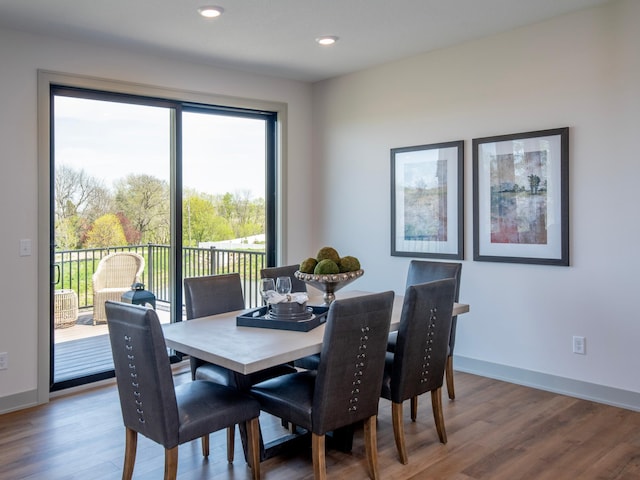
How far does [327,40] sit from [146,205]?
2.02m

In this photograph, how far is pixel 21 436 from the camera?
317cm

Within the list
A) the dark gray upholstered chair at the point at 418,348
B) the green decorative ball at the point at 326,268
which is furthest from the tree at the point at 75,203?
the dark gray upholstered chair at the point at 418,348

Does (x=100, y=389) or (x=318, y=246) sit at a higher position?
(x=318, y=246)

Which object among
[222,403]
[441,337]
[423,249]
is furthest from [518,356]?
[222,403]

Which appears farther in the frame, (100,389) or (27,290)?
(100,389)

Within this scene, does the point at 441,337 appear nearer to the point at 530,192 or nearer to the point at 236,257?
the point at 530,192

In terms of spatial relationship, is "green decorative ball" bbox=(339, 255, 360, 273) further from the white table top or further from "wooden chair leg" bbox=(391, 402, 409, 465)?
"wooden chair leg" bbox=(391, 402, 409, 465)

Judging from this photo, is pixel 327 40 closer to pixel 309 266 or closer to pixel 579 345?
pixel 309 266

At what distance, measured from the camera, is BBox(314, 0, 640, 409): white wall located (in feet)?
11.4

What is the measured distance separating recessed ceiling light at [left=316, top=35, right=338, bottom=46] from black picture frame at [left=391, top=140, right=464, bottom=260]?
1168mm

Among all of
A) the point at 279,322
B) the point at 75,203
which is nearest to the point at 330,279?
the point at 279,322

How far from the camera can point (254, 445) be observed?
2469 millimetres

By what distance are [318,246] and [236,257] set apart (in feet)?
2.98

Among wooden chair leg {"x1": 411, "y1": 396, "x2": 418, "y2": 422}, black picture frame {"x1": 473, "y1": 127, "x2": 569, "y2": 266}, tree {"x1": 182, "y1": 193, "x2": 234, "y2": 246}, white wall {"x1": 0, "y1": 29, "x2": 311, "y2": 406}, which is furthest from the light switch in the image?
black picture frame {"x1": 473, "y1": 127, "x2": 569, "y2": 266}
